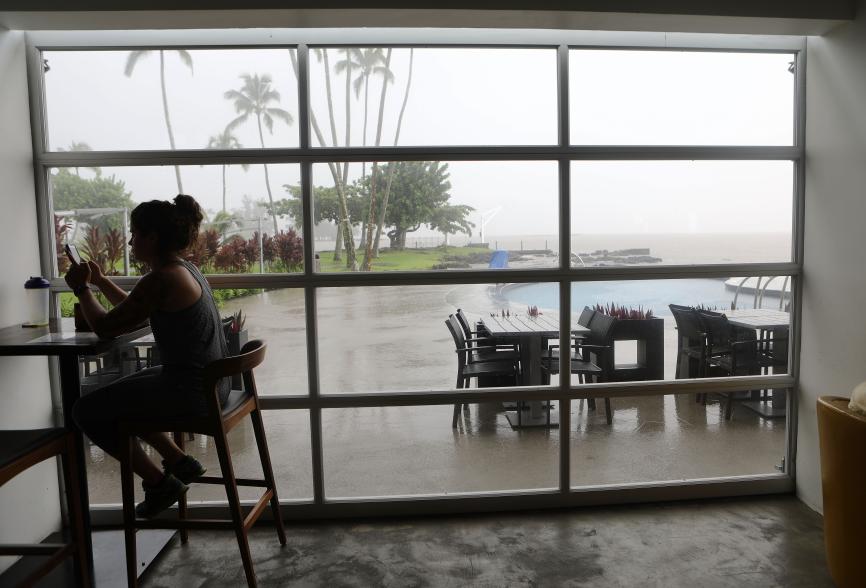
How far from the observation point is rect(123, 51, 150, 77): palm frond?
113 inches

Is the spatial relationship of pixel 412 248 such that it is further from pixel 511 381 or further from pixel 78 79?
pixel 78 79

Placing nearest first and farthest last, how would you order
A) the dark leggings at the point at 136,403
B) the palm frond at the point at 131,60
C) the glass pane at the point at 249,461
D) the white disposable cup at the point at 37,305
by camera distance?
1. the dark leggings at the point at 136,403
2. the white disposable cup at the point at 37,305
3. the palm frond at the point at 131,60
4. the glass pane at the point at 249,461

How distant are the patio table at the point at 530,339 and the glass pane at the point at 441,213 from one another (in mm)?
294

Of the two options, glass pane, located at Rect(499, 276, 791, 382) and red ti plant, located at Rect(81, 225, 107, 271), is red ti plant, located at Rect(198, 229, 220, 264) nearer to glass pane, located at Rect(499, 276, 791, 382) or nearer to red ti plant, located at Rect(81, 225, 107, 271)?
red ti plant, located at Rect(81, 225, 107, 271)

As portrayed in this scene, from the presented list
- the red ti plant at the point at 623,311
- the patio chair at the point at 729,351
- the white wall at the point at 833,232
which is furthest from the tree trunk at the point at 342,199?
the white wall at the point at 833,232

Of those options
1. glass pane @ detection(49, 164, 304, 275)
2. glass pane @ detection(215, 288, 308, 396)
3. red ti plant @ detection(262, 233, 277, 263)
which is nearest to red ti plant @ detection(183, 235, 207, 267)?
glass pane @ detection(49, 164, 304, 275)

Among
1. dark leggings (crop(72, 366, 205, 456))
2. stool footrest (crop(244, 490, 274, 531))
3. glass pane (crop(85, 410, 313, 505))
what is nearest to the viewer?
dark leggings (crop(72, 366, 205, 456))

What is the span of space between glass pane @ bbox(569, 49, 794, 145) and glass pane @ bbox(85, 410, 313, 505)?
212cm

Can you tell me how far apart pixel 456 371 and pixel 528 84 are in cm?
154

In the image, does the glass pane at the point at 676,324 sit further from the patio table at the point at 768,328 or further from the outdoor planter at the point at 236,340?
the outdoor planter at the point at 236,340

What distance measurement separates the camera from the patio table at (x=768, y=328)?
125 inches

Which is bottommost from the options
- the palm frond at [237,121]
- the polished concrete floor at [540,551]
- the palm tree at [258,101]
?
the polished concrete floor at [540,551]

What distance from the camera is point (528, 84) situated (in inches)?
117

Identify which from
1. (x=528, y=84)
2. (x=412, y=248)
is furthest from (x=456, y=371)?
(x=528, y=84)
